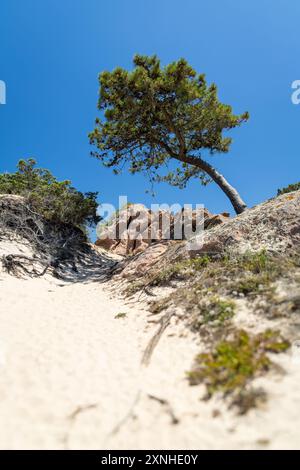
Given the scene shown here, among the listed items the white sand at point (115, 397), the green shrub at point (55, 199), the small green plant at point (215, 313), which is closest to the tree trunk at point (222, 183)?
the green shrub at point (55, 199)

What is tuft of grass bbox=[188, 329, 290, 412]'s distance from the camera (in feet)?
9.96

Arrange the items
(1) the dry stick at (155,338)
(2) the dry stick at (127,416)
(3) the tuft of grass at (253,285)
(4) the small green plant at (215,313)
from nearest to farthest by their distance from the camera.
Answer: (2) the dry stick at (127,416) → (1) the dry stick at (155,338) → (4) the small green plant at (215,313) → (3) the tuft of grass at (253,285)

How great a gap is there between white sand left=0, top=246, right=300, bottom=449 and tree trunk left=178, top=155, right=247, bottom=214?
374 inches

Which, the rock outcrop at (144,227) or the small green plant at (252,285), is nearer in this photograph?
the small green plant at (252,285)

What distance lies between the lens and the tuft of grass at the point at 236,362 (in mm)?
3037

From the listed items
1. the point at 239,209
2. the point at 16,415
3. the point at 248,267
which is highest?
the point at 239,209

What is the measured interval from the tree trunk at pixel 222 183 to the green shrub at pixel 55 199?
22.2 ft

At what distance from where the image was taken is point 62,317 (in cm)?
621

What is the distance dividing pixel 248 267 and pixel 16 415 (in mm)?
5110

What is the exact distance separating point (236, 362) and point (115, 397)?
62.1 inches

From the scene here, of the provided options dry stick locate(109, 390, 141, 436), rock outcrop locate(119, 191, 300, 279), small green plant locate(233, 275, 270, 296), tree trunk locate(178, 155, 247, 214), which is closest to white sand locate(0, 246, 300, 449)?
dry stick locate(109, 390, 141, 436)

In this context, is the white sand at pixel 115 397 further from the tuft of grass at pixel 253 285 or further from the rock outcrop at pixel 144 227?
the rock outcrop at pixel 144 227
